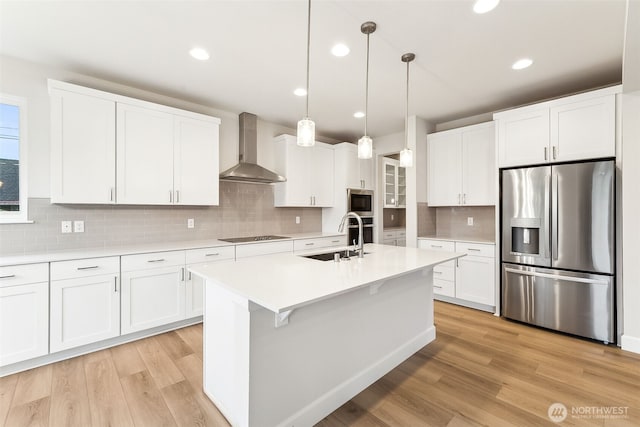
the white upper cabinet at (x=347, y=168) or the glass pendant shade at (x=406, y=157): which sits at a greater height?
the white upper cabinet at (x=347, y=168)

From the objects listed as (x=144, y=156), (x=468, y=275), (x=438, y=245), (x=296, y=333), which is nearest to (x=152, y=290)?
(x=144, y=156)

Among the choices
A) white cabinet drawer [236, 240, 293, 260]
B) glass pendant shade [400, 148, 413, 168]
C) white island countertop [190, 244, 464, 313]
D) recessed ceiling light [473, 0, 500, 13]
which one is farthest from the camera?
white cabinet drawer [236, 240, 293, 260]

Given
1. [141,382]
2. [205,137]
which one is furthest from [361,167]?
[141,382]

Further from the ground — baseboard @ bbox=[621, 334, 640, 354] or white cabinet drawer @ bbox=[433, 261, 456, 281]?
Result: white cabinet drawer @ bbox=[433, 261, 456, 281]

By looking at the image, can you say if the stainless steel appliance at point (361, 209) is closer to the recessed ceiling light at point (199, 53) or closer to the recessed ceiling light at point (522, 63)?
the recessed ceiling light at point (522, 63)

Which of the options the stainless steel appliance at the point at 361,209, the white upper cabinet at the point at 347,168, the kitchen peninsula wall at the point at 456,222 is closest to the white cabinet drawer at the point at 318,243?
the stainless steel appliance at the point at 361,209

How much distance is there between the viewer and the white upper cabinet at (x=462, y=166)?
3793mm

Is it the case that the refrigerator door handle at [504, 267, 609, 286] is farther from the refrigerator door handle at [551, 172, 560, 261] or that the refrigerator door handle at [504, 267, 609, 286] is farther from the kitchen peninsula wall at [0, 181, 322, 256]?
the kitchen peninsula wall at [0, 181, 322, 256]

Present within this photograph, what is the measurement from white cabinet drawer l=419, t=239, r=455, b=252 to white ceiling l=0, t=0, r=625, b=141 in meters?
1.86

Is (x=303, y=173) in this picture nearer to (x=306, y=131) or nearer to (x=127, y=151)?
(x=127, y=151)

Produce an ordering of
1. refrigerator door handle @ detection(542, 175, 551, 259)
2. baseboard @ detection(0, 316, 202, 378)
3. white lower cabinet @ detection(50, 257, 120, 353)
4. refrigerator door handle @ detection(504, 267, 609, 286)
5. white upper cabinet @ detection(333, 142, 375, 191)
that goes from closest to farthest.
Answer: baseboard @ detection(0, 316, 202, 378) → white lower cabinet @ detection(50, 257, 120, 353) → refrigerator door handle @ detection(504, 267, 609, 286) → refrigerator door handle @ detection(542, 175, 551, 259) → white upper cabinet @ detection(333, 142, 375, 191)

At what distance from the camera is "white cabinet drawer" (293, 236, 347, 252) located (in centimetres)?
401

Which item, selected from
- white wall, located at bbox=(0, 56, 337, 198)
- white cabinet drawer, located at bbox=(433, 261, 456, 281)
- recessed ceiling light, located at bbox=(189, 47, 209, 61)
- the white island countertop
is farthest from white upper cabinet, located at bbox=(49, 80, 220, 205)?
white cabinet drawer, located at bbox=(433, 261, 456, 281)

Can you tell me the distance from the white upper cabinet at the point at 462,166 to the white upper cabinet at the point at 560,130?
368 mm
